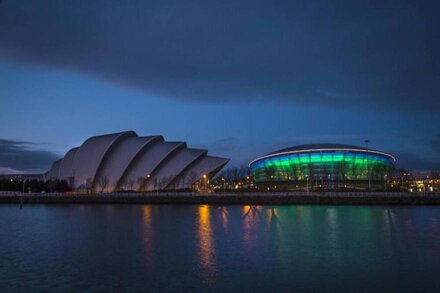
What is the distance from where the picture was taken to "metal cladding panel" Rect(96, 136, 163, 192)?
7356 centimetres

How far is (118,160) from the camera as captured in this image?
74500 mm

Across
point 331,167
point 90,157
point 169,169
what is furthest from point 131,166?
point 331,167

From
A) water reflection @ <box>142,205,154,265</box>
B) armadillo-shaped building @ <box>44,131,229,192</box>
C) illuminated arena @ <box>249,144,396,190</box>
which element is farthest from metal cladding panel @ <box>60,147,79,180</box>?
water reflection @ <box>142,205,154,265</box>

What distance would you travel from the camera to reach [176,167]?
76312 millimetres

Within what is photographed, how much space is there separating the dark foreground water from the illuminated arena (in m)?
53.4

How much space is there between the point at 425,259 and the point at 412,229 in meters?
10.0

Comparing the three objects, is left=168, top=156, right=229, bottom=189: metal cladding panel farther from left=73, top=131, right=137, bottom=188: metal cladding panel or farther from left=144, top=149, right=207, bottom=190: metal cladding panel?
left=73, top=131, right=137, bottom=188: metal cladding panel

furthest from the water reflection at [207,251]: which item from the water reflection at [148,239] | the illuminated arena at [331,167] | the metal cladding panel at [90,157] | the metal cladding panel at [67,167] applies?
the illuminated arena at [331,167]

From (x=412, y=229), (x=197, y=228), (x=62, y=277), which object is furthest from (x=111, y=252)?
(x=412, y=229)

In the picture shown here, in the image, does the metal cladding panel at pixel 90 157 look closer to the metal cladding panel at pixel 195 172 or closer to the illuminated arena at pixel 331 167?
the metal cladding panel at pixel 195 172

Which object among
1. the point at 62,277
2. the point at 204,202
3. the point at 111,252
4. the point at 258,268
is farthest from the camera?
the point at 204,202

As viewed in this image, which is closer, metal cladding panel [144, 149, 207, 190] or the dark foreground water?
the dark foreground water

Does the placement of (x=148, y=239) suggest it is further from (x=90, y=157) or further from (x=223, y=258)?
(x=90, y=157)

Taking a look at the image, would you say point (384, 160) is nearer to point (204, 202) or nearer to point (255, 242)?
point (204, 202)
